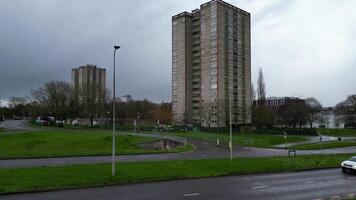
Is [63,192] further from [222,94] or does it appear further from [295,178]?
[222,94]

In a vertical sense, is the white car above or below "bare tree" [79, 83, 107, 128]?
below

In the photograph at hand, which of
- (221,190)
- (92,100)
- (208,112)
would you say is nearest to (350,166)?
(221,190)

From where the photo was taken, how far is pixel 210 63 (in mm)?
129000

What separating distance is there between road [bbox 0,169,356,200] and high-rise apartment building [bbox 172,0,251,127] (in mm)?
91982

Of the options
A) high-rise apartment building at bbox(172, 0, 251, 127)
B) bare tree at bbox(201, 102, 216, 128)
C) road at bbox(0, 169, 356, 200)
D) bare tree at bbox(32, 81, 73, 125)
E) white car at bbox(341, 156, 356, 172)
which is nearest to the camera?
road at bbox(0, 169, 356, 200)

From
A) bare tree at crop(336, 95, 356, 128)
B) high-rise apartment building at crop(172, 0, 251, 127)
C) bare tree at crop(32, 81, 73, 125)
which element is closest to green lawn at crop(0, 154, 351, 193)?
high-rise apartment building at crop(172, 0, 251, 127)

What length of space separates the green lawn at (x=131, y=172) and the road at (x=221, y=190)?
3.37ft

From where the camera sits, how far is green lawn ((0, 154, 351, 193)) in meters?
19.6

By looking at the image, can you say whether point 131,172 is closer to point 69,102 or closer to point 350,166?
point 350,166

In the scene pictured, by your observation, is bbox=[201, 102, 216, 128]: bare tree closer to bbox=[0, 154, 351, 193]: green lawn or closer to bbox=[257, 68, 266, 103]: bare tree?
bbox=[257, 68, 266, 103]: bare tree

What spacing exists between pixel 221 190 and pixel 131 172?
685cm

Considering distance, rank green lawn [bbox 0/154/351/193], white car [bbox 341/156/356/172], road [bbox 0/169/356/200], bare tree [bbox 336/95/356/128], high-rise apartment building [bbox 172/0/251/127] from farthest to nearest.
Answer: high-rise apartment building [bbox 172/0/251/127] → bare tree [bbox 336/95/356/128] → white car [bbox 341/156/356/172] → green lawn [bbox 0/154/351/193] → road [bbox 0/169/356/200]

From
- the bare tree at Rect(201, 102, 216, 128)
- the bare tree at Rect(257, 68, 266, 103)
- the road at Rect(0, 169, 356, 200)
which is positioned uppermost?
the bare tree at Rect(257, 68, 266, 103)

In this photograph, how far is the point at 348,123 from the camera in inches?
4966
